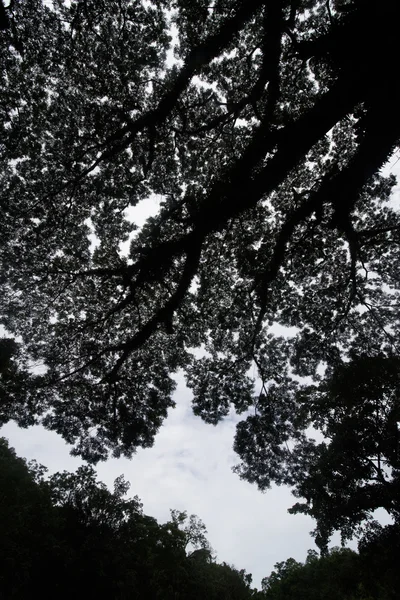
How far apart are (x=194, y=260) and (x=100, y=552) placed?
53.6ft

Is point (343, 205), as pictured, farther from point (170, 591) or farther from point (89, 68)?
point (170, 591)

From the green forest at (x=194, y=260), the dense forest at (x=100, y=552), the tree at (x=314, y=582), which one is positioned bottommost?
the tree at (x=314, y=582)

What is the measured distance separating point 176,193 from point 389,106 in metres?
7.08

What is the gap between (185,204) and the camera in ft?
33.0

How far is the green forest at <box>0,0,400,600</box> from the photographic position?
26.1 feet

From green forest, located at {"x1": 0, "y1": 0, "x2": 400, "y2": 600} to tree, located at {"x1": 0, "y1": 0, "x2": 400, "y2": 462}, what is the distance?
6 centimetres

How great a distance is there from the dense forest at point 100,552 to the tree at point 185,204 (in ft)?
24.1

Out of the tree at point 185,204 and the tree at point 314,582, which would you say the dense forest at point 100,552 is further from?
the tree at point 185,204

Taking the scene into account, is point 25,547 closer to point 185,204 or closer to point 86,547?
point 86,547

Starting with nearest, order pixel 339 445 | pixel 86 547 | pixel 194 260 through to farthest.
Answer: pixel 194 260 < pixel 339 445 < pixel 86 547

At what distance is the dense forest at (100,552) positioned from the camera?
39.3ft

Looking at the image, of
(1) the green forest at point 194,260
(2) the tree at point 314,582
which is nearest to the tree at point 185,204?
(1) the green forest at point 194,260

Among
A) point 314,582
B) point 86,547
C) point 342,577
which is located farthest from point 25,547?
point 314,582

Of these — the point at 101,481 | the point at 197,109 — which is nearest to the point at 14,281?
the point at 197,109
